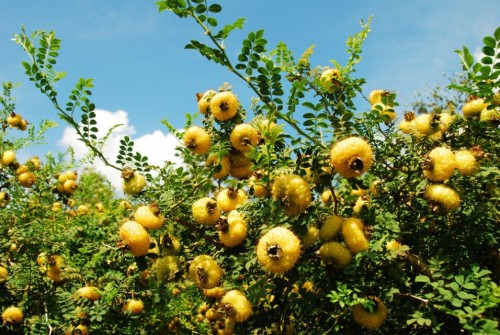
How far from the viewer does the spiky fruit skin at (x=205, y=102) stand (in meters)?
3.14

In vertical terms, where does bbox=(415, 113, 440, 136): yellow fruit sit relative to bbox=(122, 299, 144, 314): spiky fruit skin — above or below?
above

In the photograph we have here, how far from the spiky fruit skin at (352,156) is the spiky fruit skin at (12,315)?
3.73 metres

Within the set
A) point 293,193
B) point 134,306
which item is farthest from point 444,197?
point 134,306

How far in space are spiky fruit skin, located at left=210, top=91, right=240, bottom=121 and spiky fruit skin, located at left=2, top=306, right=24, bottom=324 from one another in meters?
3.05

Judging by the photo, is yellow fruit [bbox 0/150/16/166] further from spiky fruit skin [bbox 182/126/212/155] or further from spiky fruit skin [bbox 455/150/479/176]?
spiky fruit skin [bbox 455/150/479/176]

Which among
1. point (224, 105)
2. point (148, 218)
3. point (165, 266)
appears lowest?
point (165, 266)

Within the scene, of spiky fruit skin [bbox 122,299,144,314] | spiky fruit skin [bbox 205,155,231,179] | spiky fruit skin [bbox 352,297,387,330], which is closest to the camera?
spiky fruit skin [bbox 352,297,387,330]

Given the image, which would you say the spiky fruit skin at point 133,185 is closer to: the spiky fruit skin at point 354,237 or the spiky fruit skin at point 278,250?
the spiky fruit skin at point 278,250

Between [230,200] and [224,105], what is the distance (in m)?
0.69

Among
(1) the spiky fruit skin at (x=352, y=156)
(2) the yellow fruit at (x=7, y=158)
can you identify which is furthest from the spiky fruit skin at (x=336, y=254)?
(2) the yellow fruit at (x=7, y=158)

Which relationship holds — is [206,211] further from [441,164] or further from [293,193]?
[441,164]

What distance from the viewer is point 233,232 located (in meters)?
2.68

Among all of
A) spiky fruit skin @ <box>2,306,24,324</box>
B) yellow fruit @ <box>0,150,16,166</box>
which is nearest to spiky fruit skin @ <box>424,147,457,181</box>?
spiky fruit skin @ <box>2,306,24,324</box>

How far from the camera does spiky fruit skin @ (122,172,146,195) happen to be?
120 inches
